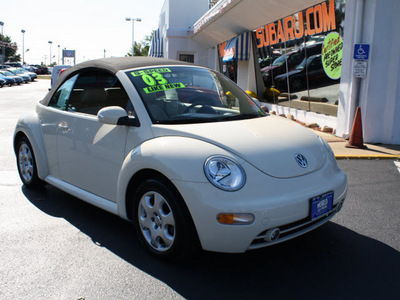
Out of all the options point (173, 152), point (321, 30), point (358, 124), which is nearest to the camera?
Answer: point (173, 152)

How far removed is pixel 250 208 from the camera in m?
2.79

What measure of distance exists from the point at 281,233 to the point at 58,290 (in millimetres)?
1603

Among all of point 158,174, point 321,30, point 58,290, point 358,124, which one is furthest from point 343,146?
point 58,290

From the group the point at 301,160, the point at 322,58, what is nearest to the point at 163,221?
the point at 301,160

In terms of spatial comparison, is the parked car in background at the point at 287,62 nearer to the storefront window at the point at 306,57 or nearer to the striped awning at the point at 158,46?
the storefront window at the point at 306,57

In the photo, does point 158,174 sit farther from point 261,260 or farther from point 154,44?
point 154,44

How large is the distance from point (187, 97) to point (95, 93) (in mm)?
1049

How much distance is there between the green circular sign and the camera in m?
10.4

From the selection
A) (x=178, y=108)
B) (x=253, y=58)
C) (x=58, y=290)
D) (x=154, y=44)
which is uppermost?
(x=154, y=44)

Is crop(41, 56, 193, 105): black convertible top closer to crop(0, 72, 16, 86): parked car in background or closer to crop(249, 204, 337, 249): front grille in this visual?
crop(249, 204, 337, 249): front grille

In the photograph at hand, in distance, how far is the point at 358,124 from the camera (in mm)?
8336

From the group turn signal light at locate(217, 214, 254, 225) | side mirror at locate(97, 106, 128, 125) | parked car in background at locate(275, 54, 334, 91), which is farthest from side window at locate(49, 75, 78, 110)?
parked car in background at locate(275, 54, 334, 91)

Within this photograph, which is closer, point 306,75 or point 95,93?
point 95,93

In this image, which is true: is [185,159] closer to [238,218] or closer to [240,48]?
[238,218]
